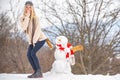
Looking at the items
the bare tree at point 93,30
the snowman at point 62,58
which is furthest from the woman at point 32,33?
the bare tree at point 93,30

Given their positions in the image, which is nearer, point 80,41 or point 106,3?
point 80,41

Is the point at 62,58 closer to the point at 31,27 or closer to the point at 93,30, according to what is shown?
the point at 31,27

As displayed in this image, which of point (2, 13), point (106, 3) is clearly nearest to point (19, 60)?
point (2, 13)

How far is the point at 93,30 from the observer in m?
9.80

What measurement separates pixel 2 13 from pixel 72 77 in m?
4.94

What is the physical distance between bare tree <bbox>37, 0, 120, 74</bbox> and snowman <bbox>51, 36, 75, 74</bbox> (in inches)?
226

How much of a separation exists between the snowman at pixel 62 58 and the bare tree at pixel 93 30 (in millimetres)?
5734

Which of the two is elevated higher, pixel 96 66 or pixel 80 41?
pixel 80 41

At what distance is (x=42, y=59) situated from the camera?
8.80 m

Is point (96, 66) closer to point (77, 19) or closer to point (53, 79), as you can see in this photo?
point (77, 19)

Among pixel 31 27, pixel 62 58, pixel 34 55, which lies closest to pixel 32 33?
pixel 31 27

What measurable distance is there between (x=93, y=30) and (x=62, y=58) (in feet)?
20.5

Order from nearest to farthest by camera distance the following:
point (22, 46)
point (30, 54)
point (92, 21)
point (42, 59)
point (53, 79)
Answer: point (53, 79) → point (30, 54) → point (22, 46) → point (42, 59) → point (92, 21)

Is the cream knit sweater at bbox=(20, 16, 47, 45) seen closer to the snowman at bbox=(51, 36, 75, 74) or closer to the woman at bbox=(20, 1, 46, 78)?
the woman at bbox=(20, 1, 46, 78)
